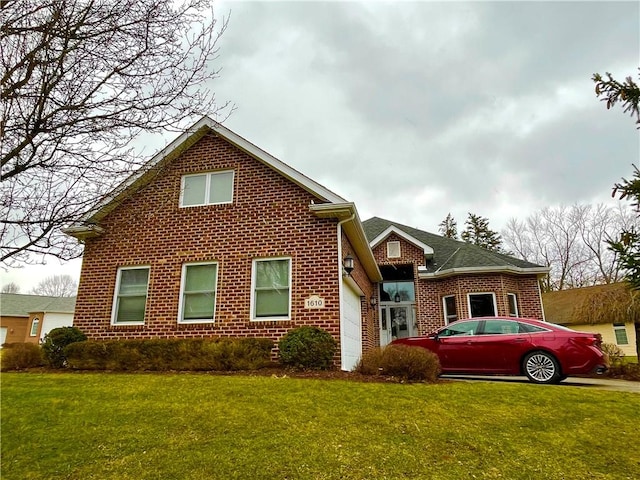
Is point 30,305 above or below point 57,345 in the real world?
above

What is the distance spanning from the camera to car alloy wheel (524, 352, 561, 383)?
28.8ft

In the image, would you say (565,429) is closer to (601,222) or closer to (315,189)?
(315,189)

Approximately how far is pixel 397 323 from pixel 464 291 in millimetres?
3418

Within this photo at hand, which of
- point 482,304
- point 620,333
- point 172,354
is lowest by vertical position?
point 172,354

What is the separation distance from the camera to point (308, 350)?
8781 mm

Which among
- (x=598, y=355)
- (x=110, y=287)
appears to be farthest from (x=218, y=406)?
(x=598, y=355)

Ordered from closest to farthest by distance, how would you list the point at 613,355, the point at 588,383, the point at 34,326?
the point at 588,383
the point at 613,355
the point at 34,326

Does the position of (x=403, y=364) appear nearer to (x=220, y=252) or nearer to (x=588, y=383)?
(x=588, y=383)

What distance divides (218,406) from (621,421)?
5.74 meters

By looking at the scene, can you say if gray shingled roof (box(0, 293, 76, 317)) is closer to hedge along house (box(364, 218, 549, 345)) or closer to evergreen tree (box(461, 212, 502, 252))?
hedge along house (box(364, 218, 549, 345))

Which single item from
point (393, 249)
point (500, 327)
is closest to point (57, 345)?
point (500, 327)

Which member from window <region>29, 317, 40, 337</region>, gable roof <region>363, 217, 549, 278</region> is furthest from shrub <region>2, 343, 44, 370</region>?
window <region>29, 317, 40, 337</region>

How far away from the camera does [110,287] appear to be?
1109 centimetres

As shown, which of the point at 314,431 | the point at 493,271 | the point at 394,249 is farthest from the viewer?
the point at 394,249
